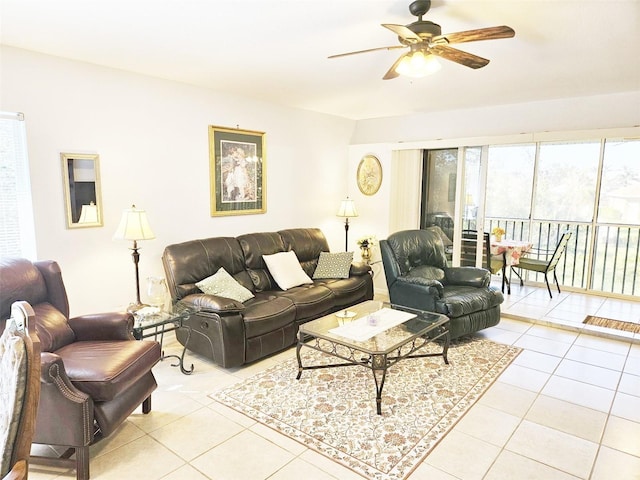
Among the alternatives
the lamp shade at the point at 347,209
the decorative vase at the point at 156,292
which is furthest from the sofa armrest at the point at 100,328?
the lamp shade at the point at 347,209

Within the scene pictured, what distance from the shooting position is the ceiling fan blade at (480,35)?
212cm

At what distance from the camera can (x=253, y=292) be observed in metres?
4.14

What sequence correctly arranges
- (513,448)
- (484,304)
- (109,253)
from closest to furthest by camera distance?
(513,448)
(109,253)
(484,304)

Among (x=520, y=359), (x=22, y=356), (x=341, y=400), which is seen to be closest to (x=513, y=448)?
(x=341, y=400)

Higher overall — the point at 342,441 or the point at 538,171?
the point at 538,171

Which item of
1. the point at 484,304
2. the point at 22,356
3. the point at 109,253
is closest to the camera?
the point at 22,356

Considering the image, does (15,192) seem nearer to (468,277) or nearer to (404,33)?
(404,33)

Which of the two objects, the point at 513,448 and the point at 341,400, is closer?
the point at 513,448

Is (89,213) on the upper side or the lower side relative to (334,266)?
upper

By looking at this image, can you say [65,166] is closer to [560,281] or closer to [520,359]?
[520,359]

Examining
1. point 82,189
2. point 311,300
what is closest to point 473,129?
point 311,300

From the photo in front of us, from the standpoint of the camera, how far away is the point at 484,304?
3889 mm

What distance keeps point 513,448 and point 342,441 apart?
98 cm

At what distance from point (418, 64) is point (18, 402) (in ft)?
8.17
